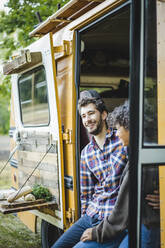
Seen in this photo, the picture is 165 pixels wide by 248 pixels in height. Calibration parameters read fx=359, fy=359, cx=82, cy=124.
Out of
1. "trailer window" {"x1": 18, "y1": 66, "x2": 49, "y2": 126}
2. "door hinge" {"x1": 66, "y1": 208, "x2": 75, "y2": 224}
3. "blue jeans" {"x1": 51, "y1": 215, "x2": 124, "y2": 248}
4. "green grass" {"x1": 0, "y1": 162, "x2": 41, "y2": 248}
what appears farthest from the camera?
"green grass" {"x1": 0, "y1": 162, "x2": 41, "y2": 248}

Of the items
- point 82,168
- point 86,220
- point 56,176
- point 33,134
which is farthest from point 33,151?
point 86,220

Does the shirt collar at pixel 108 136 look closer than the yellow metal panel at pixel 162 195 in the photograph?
No

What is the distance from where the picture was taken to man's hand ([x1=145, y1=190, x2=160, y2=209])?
8.09 feet

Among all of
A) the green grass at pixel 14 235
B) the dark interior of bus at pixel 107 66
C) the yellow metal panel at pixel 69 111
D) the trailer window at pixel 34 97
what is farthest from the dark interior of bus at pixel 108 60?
the green grass at pixel 14 235

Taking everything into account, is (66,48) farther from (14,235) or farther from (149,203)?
(14,235)

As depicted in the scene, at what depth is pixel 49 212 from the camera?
3768 millimetres

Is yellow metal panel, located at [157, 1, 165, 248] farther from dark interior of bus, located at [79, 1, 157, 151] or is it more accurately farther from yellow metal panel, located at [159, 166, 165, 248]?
dark interior of bus, located at [79, 1, 157, 151]

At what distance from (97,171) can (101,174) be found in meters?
0.05

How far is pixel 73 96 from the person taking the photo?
3521 millimetres

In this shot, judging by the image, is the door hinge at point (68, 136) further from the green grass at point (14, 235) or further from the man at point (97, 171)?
the green grass at point (14, 235)

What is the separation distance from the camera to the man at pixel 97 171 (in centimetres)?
295

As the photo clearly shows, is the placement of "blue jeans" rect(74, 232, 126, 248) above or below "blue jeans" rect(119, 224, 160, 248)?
below

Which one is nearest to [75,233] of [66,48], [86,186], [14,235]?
[86,186]

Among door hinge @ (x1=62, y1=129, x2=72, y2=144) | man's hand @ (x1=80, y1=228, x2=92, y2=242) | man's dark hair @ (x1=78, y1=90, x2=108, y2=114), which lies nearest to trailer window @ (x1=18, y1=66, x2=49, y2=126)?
door hinge @ (x1=62, y1=129, x2=72, y2=144)
